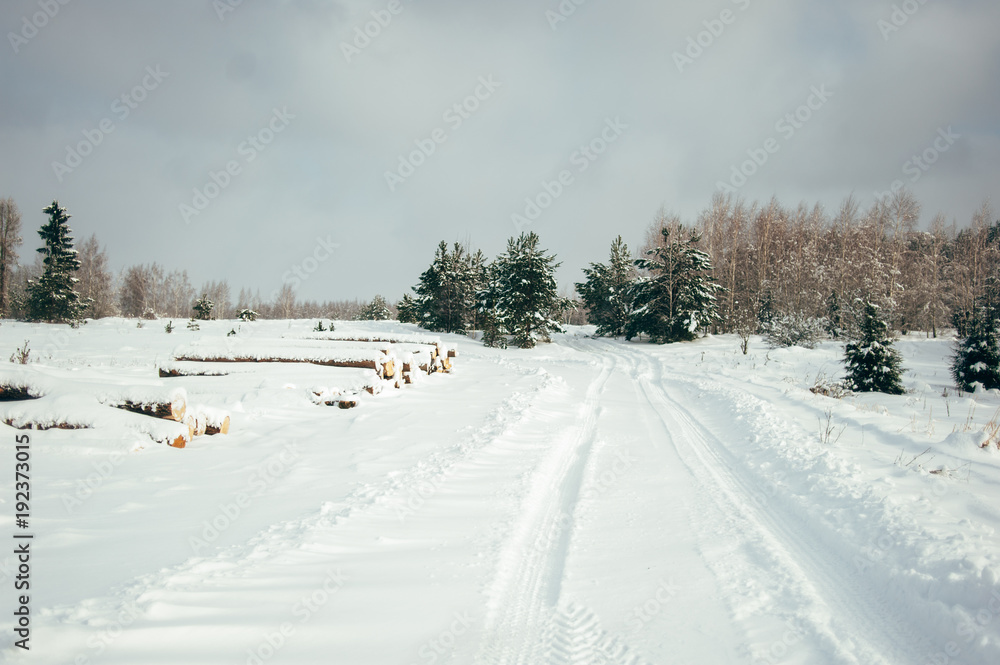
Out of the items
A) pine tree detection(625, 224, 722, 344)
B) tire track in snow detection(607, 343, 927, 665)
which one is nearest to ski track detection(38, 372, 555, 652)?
tire track in snow detection(607, 343, 927, 665)

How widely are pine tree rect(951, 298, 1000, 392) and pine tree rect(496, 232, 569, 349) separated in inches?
708

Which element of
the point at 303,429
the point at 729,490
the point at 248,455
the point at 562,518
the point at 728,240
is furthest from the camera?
the point at 728,240

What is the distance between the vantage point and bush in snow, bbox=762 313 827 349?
22375 millimetres

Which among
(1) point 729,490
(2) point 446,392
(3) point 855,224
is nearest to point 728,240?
(3) point 855,224

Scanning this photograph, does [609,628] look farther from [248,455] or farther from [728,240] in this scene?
[728,240]

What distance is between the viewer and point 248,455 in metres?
5.86

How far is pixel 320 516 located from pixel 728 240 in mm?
52229

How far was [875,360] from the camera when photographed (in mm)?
12117

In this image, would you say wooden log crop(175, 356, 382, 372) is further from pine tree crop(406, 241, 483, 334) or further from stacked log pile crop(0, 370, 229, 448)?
pine tree crop(406, 241, 483, 334)

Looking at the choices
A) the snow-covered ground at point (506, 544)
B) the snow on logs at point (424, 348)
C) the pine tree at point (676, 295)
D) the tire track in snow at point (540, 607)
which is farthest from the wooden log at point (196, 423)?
the pine tree at point (676, 295)

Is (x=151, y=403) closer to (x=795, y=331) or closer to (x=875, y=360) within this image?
(x=875, y=360)

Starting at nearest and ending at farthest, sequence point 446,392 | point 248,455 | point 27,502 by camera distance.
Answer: point 27,502, point 248,455, point 446,392

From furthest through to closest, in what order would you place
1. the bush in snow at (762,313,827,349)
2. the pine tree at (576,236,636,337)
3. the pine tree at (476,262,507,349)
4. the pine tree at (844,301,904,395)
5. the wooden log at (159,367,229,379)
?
the pine tree at (576,236,636,337), the pine tree at (476,262,507,349), the bush in snow at (762,313,827,349), the pine tree at (844,301,904,395), the wooden log at (159,367,229,379)

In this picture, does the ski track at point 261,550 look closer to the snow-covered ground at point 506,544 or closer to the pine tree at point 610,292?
the snow-covered ground at point 506,544
